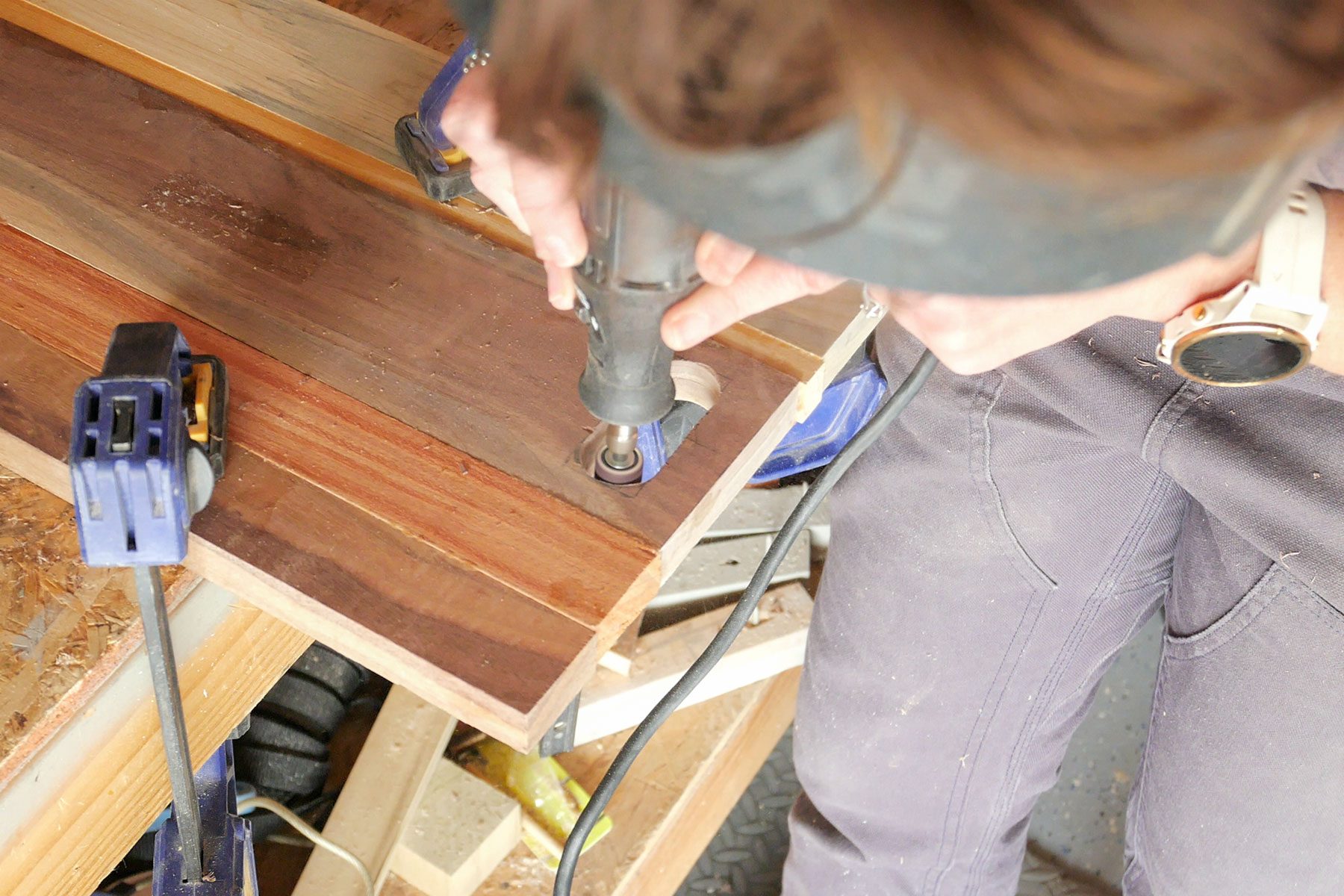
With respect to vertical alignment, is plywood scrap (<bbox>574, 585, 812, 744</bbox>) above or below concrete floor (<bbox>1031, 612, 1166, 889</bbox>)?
above

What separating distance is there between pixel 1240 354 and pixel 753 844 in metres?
0.97

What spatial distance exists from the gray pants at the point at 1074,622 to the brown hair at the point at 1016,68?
0.51 meters

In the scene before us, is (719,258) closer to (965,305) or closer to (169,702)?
(965,305)

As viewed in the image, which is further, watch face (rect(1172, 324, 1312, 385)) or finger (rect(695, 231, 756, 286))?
watch face (rect(1172, 324, 1312, 385))

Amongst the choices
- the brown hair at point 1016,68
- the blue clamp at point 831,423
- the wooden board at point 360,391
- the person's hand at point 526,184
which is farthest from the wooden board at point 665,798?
the brown hair at point 1016,68

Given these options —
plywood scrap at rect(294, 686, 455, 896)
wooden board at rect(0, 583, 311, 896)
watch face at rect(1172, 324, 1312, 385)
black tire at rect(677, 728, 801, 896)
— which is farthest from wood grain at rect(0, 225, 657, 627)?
black tire at rect(677, 728, 801, 896)

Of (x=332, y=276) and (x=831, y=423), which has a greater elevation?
(x=332, y=276)

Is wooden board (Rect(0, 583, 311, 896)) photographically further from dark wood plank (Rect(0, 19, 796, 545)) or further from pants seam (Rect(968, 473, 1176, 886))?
pants seam (Rect(968, 473, 1176, 886))

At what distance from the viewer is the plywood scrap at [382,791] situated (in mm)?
911

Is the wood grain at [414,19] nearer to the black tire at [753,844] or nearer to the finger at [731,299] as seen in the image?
the finger at [731,299]

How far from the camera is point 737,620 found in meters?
0.79

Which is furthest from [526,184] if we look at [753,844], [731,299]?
[753,844]

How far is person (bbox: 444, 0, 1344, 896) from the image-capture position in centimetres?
23

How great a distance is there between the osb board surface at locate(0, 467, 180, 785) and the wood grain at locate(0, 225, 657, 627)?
0.10m
